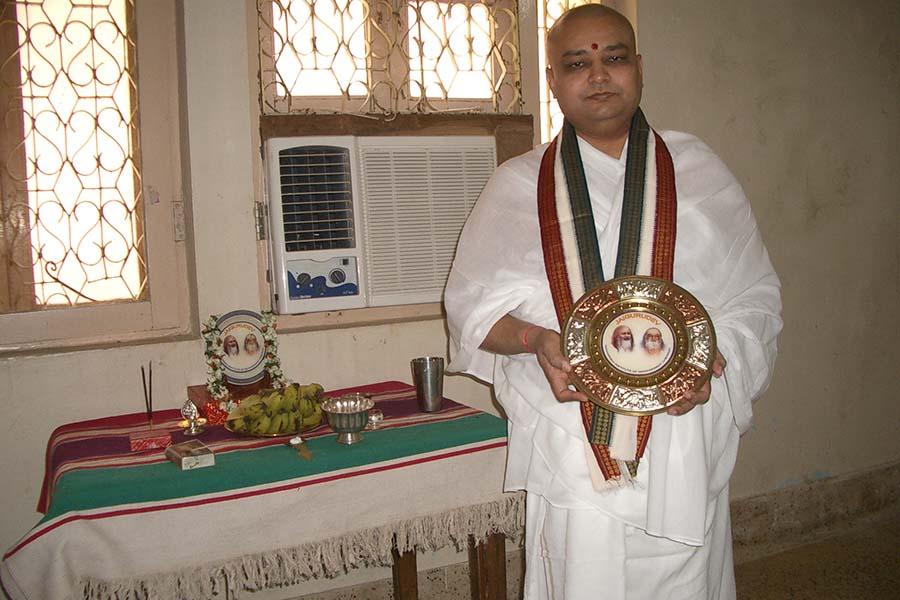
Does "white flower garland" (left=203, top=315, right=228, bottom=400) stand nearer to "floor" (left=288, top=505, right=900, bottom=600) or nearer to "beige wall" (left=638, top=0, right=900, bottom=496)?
"floor" (left=288, top=505, right=900, bottom=600)

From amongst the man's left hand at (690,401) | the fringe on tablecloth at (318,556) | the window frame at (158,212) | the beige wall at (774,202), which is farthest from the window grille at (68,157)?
the man's left hand at (690,401)

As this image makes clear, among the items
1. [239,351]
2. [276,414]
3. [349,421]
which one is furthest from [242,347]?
[349,421]

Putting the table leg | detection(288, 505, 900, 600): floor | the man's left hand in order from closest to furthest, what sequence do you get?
the man's left hand → the table leg → detection(288, 505, 900, 600): floor

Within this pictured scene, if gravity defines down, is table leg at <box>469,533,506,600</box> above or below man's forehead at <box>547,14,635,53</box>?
below

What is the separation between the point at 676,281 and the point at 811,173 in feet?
6.27

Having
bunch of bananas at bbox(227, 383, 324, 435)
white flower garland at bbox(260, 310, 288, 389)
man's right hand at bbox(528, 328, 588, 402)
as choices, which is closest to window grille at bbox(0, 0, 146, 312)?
white flower garland at bbox(260, 310, 288, 389)

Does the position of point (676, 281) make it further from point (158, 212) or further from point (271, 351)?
point (158, 212)

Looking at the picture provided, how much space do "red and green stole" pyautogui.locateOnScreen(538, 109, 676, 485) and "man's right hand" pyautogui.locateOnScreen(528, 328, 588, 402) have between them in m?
0.05

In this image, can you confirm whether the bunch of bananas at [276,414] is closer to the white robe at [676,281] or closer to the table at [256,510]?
the table at [256,510]

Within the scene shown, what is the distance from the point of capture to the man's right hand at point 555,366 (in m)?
1.48

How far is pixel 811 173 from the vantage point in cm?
316

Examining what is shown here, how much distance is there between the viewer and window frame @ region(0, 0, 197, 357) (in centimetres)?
234

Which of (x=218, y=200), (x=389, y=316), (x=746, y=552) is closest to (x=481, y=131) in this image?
(x=389, y=316)

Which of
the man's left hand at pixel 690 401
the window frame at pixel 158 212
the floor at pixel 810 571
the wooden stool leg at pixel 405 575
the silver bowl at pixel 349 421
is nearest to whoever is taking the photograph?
the man's left hand at pixel 690 401
